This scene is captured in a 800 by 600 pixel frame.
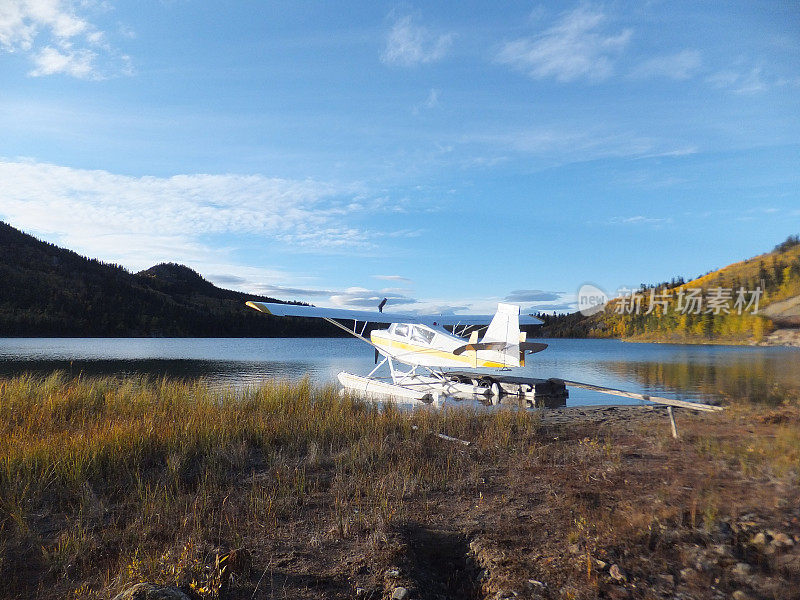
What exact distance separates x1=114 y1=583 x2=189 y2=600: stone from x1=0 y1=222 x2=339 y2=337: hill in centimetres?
8342

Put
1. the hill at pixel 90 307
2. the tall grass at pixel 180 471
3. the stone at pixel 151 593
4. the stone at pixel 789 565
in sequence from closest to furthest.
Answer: the stone at pixel 151 593 → the stone at pixel 789 565 → the tall grass at pixel 180 471 → the hill at pixel 90 307

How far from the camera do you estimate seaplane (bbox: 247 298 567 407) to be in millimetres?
12109

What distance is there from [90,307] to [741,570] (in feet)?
301

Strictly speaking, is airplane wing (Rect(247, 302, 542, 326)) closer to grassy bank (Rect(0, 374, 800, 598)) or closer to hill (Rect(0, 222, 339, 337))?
grassy bank (Rect(0, 374, 800, 598))

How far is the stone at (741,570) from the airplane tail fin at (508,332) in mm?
9481

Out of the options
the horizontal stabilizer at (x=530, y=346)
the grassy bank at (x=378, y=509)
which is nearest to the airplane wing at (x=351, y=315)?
the horizontal stabilizer at (x=530, y=346)

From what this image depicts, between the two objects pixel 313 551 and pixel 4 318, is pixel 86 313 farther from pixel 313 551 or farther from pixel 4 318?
pixel 313 551

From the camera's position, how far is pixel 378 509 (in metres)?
3.53

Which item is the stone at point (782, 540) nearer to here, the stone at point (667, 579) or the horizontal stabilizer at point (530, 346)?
the stone at point (667, 579)

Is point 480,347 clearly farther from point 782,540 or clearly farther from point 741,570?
point 741,570

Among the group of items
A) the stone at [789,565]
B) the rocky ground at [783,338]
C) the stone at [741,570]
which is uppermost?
the rocky ground at [783,338]

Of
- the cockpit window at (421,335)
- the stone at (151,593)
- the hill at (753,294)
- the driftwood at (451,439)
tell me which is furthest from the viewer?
the cockpit window at (421,335)

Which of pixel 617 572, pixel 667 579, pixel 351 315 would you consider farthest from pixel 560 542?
pixel 351 315

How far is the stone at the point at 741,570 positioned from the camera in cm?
239
